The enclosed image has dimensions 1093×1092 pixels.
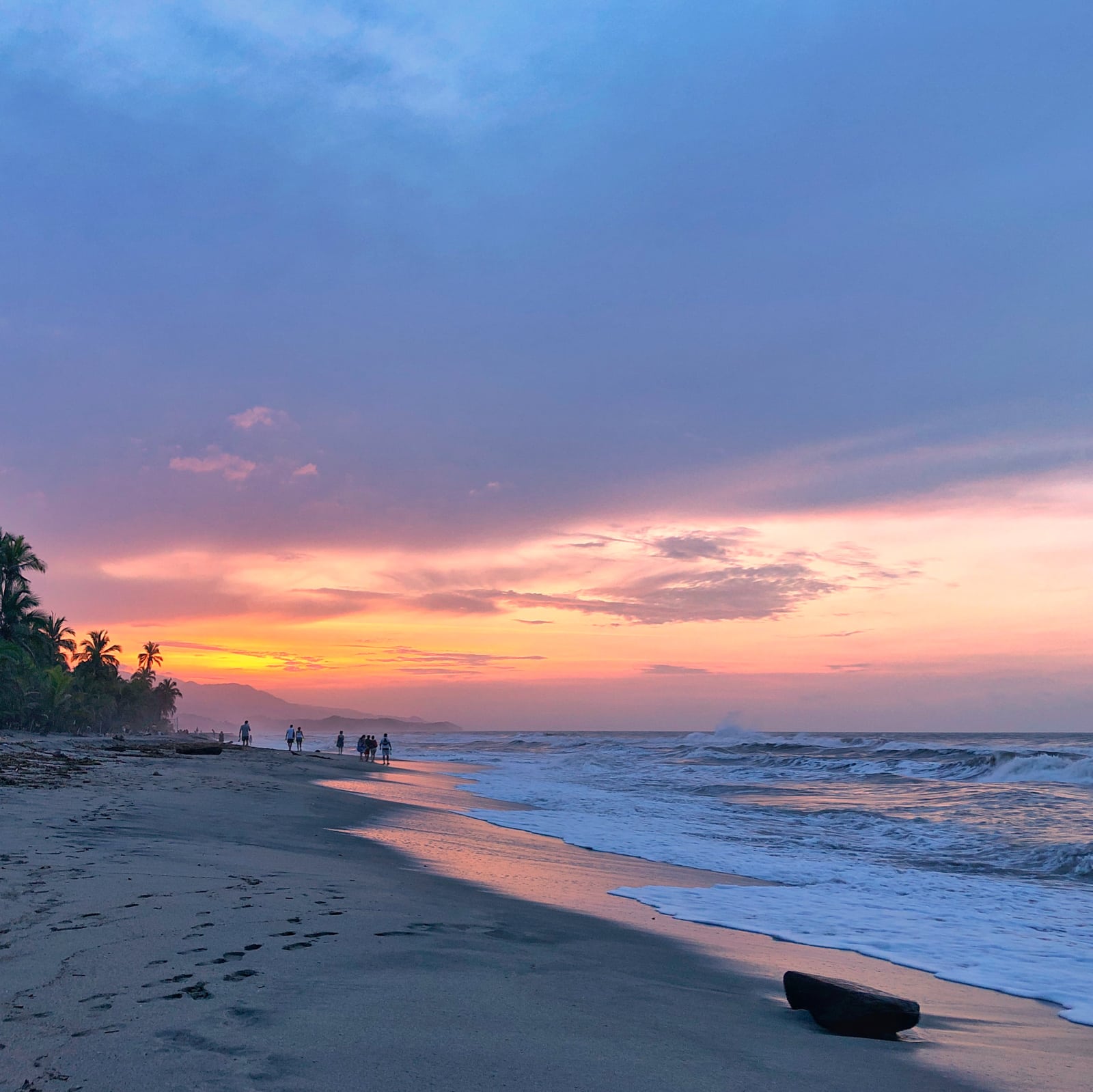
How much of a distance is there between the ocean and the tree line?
107 feet

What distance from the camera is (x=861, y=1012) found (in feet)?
16.6

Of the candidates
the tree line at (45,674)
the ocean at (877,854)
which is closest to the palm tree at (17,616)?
the tree line at (45,674)

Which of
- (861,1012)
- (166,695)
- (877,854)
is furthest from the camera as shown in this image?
(166,695)

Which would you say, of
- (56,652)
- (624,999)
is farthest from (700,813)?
(56,652)

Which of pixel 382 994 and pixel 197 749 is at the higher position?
pixel 382 994

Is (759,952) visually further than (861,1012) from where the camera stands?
Yes

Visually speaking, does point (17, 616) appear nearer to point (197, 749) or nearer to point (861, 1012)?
point (197, 749)

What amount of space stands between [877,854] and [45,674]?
188 feet

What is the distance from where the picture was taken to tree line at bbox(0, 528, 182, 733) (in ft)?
165

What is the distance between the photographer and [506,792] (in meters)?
28.7

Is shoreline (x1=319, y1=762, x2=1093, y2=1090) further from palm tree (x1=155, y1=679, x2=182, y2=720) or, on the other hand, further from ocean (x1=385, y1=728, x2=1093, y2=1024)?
palm tree (x1=155, y1=679, x2=182, y2=720)

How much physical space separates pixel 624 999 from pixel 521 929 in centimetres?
220

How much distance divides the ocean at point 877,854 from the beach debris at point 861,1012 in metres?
2.49

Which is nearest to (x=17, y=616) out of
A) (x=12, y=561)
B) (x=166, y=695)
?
(x=12, y=561)
